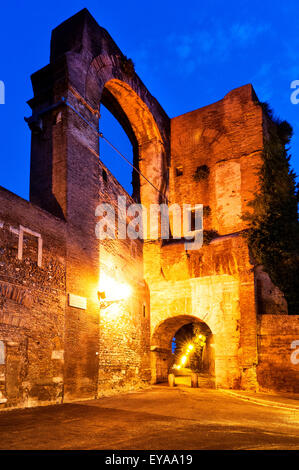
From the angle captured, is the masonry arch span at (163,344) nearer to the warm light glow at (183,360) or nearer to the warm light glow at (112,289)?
the warm light glow at (112,289)

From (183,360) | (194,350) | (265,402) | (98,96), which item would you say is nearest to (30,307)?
(265,402)

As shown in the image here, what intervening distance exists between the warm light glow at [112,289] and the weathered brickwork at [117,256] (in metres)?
0.04

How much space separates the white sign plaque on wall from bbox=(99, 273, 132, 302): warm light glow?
37.4 inches

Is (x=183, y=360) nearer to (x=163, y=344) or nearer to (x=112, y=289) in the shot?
(x=163, y=344)

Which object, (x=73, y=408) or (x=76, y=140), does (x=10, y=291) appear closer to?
(x=73, y=408)

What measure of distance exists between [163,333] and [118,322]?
3739 mm

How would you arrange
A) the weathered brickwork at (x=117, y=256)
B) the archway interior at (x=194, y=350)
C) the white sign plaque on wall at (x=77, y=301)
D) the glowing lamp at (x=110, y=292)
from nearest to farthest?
the weathered brickwork at (x=117, y=256) < the white sign plaque on wall at (x=77, y=301) < the glowing lamp at (x=110, y=292) < the archway interior at (x=194, y=350)

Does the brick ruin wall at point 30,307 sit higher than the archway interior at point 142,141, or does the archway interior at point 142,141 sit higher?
the archway interior at point 142,141

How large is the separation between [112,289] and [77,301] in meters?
1.99

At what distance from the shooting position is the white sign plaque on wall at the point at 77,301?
29.6 feet

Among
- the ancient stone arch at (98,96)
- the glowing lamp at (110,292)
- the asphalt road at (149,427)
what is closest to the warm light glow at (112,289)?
the glowing lamp at (110,292)

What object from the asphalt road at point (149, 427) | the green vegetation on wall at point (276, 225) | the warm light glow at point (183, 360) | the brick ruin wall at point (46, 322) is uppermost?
the green vegetation on wall at point (276, 225)

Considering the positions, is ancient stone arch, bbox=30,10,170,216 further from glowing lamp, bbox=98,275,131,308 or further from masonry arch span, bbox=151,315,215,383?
masonry arch span, bbox=151,315,215,383

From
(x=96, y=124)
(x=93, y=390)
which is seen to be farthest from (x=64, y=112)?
(x=93, y=390)
